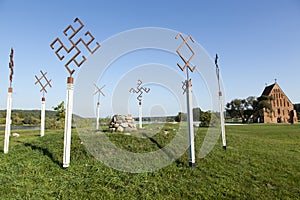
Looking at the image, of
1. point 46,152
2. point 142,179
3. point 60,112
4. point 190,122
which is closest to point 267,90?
point 60,112

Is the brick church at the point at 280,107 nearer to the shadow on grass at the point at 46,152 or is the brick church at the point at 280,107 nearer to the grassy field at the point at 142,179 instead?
the grassy field at the point at 142,179

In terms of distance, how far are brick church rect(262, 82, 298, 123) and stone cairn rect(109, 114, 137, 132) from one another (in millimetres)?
43488

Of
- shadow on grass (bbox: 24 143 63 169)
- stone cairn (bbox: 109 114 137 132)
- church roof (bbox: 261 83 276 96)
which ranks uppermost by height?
church roof (bbox: 261 83 276 96)

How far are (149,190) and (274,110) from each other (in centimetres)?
4965

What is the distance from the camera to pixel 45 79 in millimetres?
9148

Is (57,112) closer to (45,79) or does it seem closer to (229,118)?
(45,79)

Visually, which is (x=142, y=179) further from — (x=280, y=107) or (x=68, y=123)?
(x=280, y=107)

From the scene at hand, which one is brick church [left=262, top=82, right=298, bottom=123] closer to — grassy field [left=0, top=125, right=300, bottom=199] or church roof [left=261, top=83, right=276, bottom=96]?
church roof [left=261, top=83, right=276, bottom=96]

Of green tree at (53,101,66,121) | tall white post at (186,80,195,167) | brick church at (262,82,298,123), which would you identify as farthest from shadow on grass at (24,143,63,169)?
brick church at (262,82,298,123)

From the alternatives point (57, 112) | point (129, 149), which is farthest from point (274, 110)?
point (129, 149)

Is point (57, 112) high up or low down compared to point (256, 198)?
up

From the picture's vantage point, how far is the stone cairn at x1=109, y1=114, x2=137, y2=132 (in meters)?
10.0

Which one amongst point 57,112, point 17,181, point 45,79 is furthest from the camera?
point 57,112

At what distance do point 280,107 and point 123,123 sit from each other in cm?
4827
